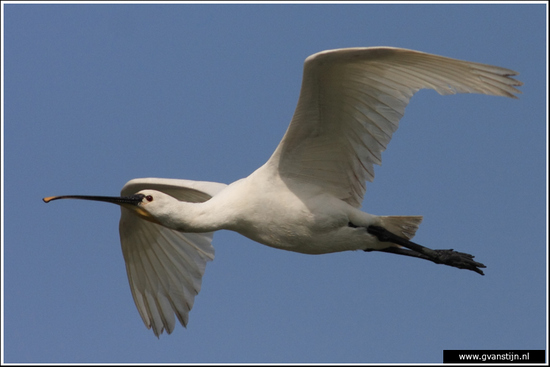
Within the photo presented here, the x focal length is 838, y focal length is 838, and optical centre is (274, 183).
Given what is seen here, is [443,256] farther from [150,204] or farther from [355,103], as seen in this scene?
[150,204]

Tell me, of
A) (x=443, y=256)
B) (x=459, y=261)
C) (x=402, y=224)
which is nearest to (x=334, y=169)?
(x=402, y=224)

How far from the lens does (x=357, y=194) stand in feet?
36.9

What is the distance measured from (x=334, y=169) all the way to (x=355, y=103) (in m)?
1.14

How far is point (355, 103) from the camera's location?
33.6 feet

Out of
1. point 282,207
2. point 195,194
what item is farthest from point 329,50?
point 195,194

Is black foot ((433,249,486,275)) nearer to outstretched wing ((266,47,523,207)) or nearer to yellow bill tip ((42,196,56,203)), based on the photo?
outstretched wing ((266,47,523,207))

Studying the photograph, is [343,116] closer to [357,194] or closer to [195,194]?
[357,194]

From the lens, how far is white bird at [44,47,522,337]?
961cm

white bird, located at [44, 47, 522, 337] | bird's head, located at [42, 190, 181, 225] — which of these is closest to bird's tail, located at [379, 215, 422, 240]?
white bird, located at [44, 47, 522, 337]

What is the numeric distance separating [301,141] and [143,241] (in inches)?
164

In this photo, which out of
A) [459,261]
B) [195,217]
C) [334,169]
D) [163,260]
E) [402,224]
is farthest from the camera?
[163,260]

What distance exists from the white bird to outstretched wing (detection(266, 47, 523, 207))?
0.01 m

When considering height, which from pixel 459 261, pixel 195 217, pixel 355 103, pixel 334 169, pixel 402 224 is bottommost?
pixel 459 261

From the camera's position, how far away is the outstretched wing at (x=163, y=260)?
13133 mm
